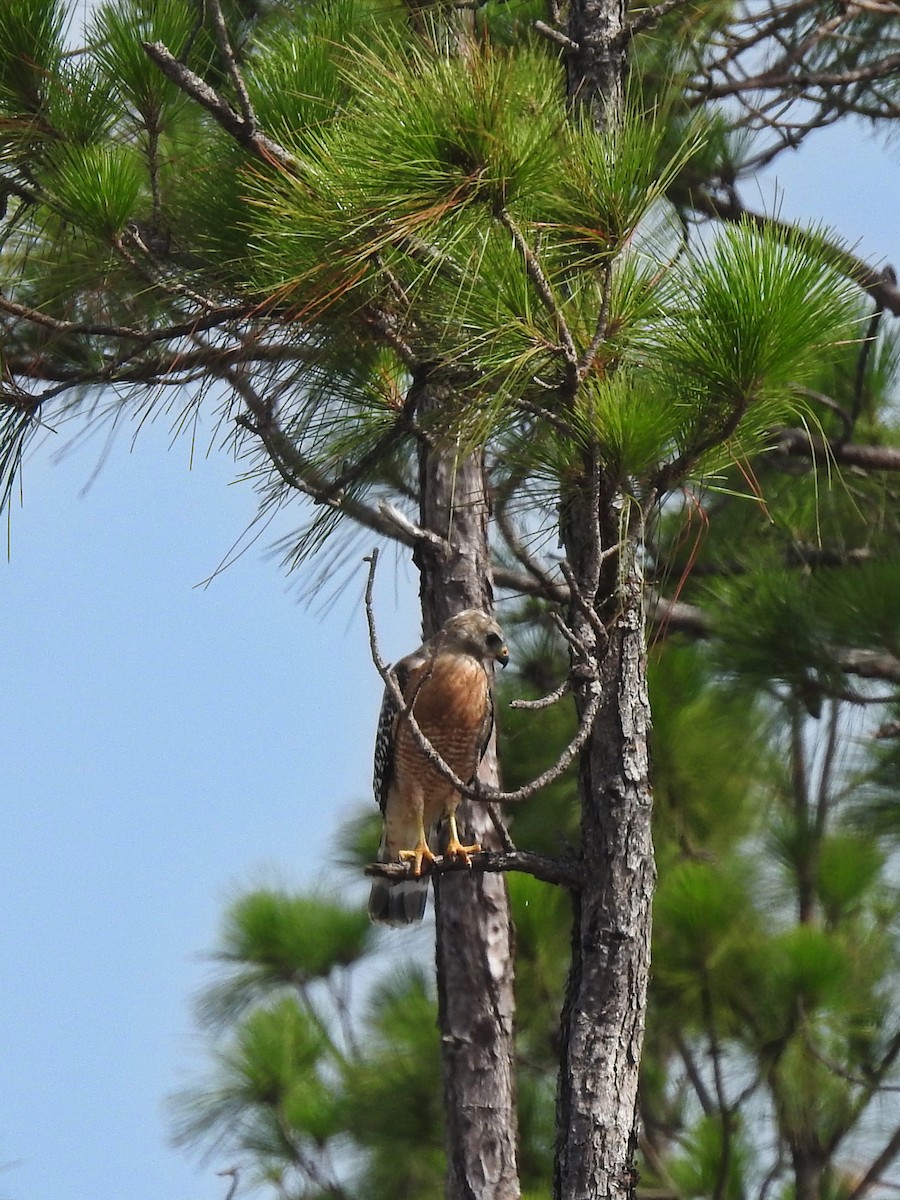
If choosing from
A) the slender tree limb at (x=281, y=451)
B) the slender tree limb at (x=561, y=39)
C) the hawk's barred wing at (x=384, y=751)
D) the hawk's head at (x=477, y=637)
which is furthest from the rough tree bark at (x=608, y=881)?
the hawk's barred wing at (x=384, y=751)

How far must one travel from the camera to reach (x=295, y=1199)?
5.70 metres

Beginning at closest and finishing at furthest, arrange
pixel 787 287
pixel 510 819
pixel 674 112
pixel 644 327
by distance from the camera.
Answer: pixel 787 287, pixel 644 327, pixel 674 112, pixel 510 819

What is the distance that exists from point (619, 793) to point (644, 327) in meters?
0.76

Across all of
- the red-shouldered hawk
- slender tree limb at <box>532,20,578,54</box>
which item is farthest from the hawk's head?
slender tree limb at <box>532,20,578,54</box>

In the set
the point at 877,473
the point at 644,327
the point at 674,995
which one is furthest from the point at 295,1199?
the point at 644,327

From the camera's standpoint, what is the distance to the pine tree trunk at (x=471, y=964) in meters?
4.34

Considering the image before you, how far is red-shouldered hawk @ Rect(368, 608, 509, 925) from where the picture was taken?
3977 mm

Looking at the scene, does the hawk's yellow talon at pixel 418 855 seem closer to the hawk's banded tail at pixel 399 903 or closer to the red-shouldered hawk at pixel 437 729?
the red-shouldered hawk at pixel 437 729

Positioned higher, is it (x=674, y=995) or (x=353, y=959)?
(x=353, y=959)

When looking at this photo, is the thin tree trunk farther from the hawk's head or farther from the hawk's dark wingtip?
the hawk's dark wingtip

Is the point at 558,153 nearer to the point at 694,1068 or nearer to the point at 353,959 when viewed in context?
the point at 694,1068

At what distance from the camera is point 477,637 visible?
13.1 ft

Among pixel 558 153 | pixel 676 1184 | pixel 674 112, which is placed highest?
pixel 674 112

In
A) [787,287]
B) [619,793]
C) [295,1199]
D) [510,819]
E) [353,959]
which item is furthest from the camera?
[353,959]
